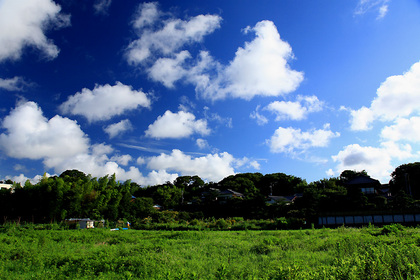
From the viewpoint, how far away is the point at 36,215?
1072 inches

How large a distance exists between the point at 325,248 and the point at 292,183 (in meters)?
45.3

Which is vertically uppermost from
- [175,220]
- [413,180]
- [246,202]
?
[413,180]

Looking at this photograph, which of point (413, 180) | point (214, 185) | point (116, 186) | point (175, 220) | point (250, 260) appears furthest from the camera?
point (214, 185)

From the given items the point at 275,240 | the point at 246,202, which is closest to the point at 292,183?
the point at 246,202

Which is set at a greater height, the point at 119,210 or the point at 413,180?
the point at 413,180

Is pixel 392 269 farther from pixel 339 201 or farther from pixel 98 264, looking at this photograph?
pixel 339 201

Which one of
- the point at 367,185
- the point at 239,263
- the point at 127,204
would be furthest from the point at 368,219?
the point at 127,204

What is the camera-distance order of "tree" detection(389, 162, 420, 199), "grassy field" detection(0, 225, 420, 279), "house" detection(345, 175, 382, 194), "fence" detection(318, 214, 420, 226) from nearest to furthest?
1. "grassy field" detection(0, 225, 420, 279)
2. "fence" detection(318, 214, 420, 226)
3. "house" detection(345, 175, 382, 194)
4. "tree" detection(389, 162, 420, 199)

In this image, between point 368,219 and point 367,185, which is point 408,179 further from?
point 368,219

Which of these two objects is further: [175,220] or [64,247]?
[175,220]

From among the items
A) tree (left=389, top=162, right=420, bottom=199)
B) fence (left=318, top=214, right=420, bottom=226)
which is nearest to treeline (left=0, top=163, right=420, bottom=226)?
tree (left=389, top=162, right=420, bottom=199)

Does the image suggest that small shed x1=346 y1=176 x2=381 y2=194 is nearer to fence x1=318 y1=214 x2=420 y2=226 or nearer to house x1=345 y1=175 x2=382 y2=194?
house x1=345 y1=175 x2=382 y2=194

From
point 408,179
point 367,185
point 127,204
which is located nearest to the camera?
point 127,204

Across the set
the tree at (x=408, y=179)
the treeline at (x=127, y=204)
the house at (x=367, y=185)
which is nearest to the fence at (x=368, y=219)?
the treeline at (x=127, y=204)
